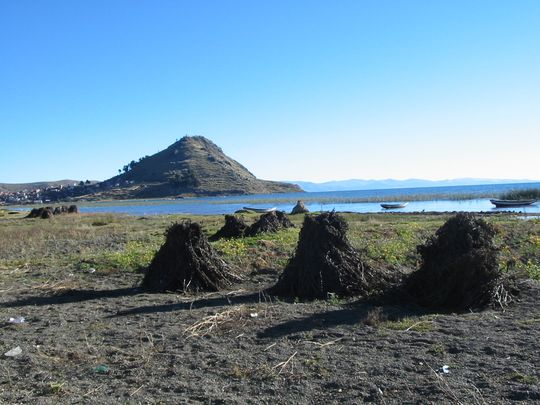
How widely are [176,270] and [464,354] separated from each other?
6470mm

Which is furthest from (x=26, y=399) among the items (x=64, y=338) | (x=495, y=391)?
(x=495, y=391)

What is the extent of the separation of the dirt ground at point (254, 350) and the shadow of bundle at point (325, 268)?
54cm

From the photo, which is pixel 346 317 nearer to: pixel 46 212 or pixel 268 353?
pixel 268 353

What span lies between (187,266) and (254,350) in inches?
184

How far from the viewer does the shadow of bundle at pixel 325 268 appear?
983 cm

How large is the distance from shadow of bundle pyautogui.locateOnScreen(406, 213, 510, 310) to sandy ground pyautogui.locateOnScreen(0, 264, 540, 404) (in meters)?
0.44

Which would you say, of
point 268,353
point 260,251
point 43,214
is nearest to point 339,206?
point 43,214

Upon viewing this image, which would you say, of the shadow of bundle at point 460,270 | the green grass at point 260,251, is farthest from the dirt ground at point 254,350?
the green grass at point 260,251

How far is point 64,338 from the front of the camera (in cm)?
731

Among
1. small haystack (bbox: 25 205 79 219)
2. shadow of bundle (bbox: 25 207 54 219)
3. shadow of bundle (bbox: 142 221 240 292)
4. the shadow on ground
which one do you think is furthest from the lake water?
the shadow on ground

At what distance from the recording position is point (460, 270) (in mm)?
8953

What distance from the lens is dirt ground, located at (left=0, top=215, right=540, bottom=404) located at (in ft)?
16.7

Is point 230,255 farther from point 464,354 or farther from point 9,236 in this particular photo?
point 9,236

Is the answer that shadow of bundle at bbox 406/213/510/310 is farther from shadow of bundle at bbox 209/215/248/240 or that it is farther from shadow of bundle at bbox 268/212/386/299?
shadow of bundle at bbox 209/215/248/240
